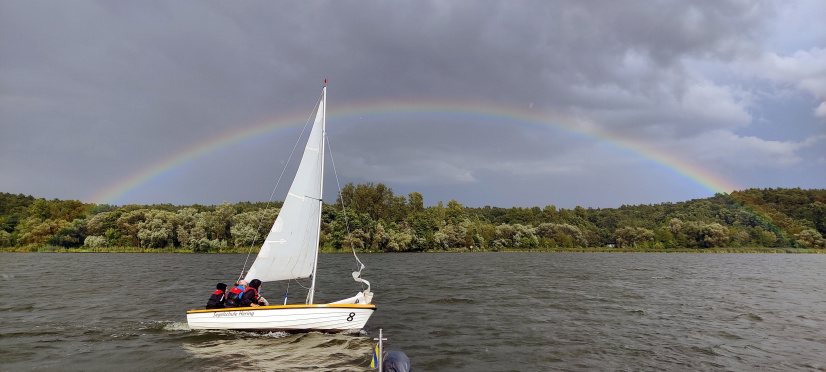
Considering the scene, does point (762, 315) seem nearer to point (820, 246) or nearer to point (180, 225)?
point (180, 225)

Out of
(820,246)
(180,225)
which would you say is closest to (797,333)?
(180,225)

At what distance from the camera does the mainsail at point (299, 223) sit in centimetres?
1659

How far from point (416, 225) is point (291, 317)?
8198cm

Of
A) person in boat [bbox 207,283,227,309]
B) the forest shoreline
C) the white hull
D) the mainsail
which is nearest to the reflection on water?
the white hull

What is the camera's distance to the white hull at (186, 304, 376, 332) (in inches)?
572

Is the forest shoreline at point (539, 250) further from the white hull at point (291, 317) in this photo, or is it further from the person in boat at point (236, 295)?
the white hull at point (291, 317)

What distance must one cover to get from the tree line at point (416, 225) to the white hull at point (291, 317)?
49.0 metres

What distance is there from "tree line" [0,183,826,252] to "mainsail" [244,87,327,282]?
47.6m

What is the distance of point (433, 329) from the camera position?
1756 centimetres

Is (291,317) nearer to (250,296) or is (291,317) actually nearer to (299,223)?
(250,296)

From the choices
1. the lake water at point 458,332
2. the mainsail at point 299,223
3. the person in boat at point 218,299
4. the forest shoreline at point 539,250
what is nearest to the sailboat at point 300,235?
the mainsail at point 299,223

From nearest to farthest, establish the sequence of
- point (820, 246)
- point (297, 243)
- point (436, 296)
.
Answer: point (297, 243), point (436, 296), point (820, 246)

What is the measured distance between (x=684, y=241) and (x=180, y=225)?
118709mm

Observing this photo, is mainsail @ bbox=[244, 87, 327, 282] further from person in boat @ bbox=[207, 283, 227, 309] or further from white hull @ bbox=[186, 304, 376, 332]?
white hull @ bbox=[186, 304, 376, 332]
